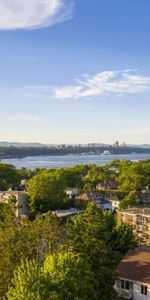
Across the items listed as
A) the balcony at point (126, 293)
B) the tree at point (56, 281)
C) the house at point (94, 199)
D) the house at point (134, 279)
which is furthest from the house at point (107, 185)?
the tree at point (56, 281)

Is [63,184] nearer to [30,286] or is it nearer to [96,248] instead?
[96,248]

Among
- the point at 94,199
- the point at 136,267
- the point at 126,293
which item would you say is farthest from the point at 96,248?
the point at 94,199

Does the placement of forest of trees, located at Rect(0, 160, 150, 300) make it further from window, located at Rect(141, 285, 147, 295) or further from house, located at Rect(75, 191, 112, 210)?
house, located at Rect(75, 191, 112, 210)

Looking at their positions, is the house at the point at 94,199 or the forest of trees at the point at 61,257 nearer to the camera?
the forest of trees at the point at 61,257

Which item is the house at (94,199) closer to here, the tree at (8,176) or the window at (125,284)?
the tree at (8,176)

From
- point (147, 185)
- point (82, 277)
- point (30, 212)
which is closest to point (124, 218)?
point (30, 212)

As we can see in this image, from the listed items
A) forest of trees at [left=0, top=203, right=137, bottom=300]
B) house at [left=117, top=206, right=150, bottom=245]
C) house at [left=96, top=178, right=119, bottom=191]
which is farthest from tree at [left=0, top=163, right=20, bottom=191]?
forest of trees at [left=0, top=203, right=137, bottom=300]

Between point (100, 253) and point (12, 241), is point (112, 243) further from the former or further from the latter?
point (12, 241)
